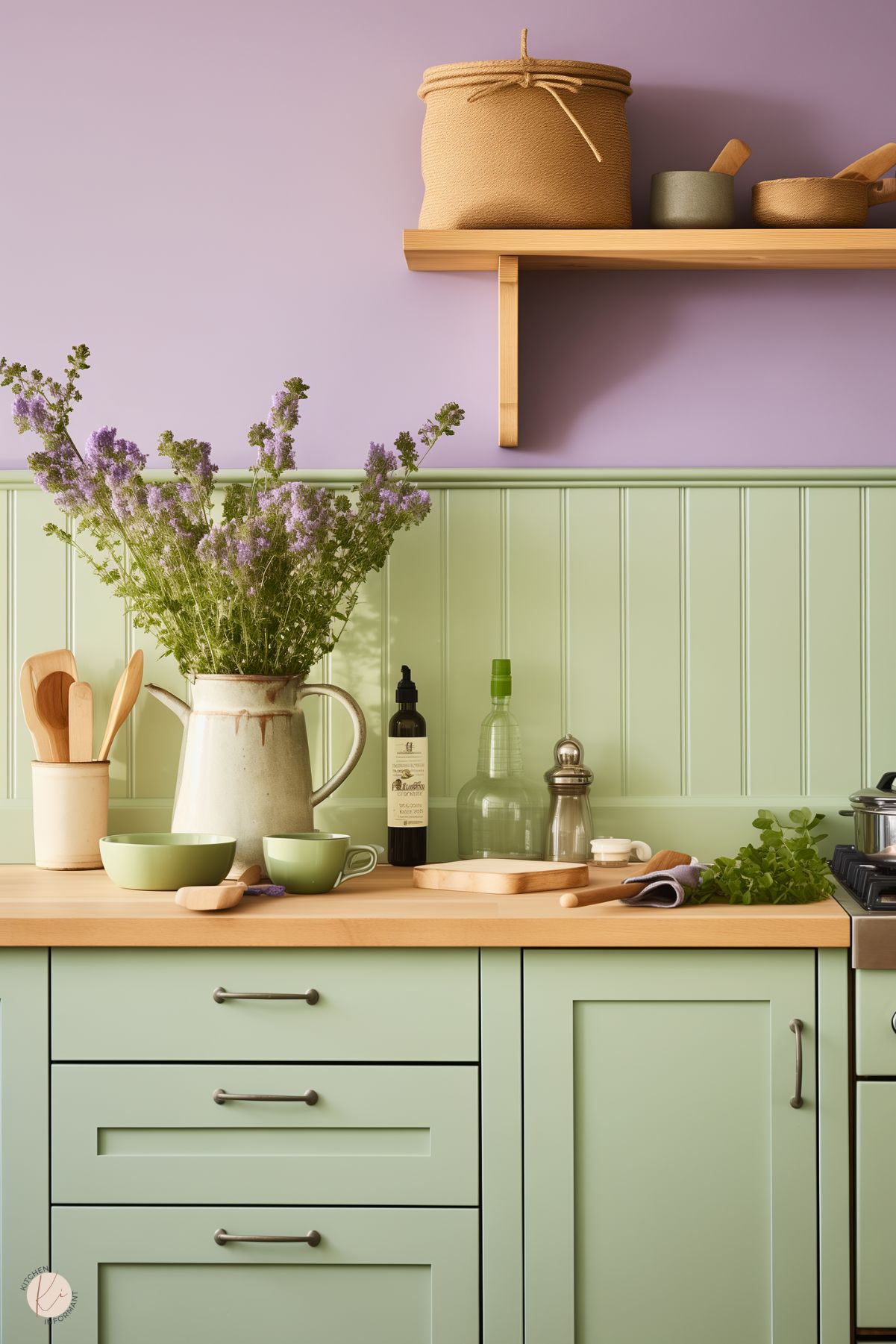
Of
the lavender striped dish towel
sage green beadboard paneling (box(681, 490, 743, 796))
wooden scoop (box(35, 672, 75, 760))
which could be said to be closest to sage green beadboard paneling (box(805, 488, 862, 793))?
sage green beadboard paneling (box(681, 490, 743, 796))

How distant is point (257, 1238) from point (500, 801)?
74cm

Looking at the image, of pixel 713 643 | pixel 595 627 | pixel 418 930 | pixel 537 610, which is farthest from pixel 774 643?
pixel 418 930

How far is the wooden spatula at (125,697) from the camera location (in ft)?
6.29

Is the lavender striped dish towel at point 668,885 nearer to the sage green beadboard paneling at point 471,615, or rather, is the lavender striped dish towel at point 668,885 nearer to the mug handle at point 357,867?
the mug handle at point 357,867

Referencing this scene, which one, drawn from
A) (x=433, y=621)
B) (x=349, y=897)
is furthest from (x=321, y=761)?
(x=349, y=897)

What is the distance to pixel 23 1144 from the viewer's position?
4.94ft

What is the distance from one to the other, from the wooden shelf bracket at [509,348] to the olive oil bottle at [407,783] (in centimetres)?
45

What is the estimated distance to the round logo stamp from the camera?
1.51 metres

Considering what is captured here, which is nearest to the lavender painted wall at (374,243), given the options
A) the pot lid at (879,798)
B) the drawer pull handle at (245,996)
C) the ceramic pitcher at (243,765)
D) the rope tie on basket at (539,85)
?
the rope tie on basket at (539,85)

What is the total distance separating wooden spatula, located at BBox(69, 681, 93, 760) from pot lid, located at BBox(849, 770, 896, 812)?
1189 millimetres

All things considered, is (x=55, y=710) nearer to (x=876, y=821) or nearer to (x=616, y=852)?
(x=616, y=852)

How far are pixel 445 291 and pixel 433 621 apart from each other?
1.88 ft

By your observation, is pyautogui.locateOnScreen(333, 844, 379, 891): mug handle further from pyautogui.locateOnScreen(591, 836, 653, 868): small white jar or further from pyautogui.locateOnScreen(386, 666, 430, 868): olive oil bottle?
pyautogui.locateOnScreen(591, 836, 653, 868): small white jar

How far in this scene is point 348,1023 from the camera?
151cm
